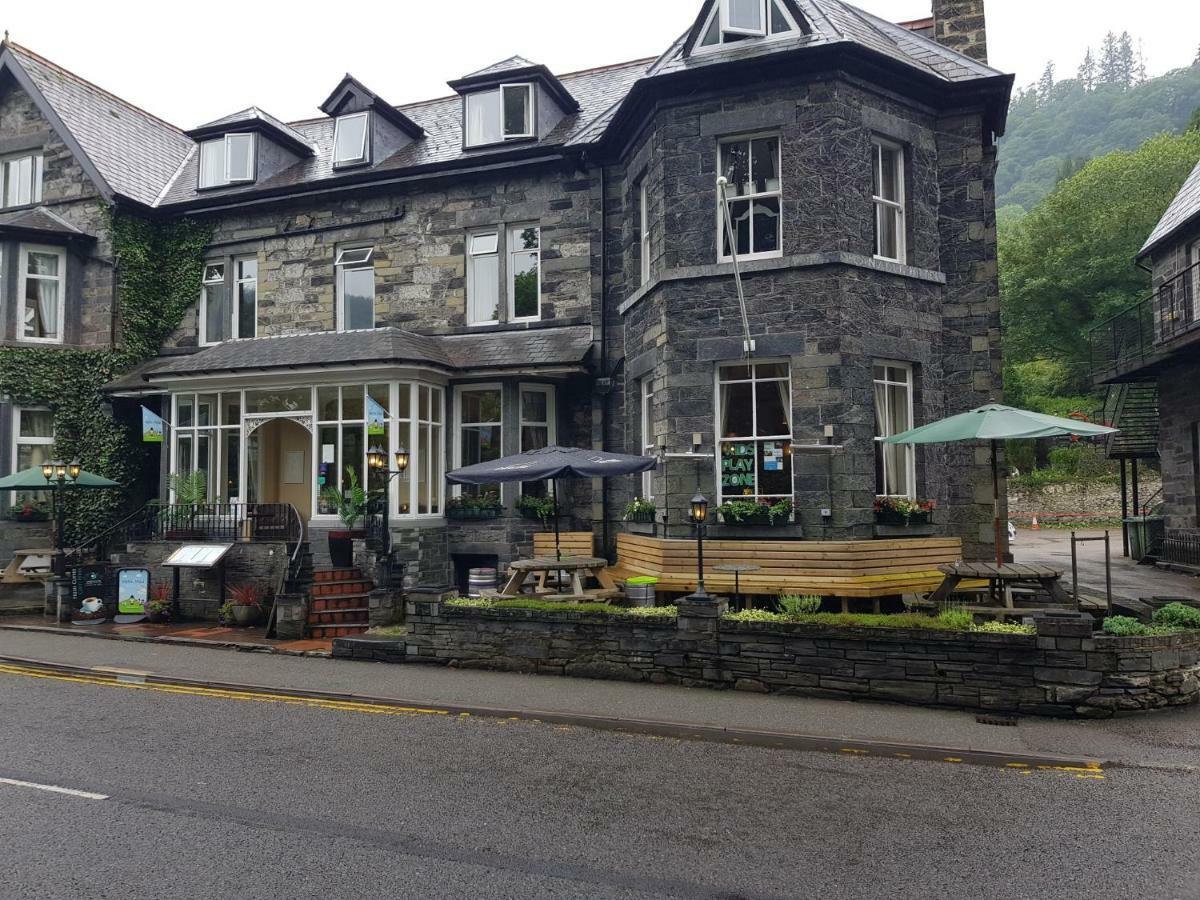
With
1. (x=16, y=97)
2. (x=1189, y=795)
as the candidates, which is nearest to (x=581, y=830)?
(x=1189, y=795)

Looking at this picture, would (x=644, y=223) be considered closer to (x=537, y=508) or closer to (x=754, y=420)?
(x=754, y=420)

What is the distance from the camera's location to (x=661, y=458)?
13188 millimetres

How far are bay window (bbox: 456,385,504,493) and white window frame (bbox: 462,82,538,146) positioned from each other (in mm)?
5470

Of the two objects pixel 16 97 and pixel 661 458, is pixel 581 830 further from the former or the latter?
pixel 16 97

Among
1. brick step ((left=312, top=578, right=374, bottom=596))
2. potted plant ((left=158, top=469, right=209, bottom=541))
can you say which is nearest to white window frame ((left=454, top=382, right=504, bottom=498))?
brick step ((left=312, top=578, right=374, bottom=596))

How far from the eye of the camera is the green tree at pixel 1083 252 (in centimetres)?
4081

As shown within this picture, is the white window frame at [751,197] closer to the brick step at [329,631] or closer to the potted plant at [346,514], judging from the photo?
the potted plant at [346,514]

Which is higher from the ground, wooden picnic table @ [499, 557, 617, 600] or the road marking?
wooden picnic table @ [499, 557, 617, 600]

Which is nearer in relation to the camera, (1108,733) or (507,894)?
(507,894)

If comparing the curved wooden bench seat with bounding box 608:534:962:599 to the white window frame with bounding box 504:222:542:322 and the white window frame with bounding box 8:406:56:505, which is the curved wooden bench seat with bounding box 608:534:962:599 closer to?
the white window frame with bounding box 504:222:542:322

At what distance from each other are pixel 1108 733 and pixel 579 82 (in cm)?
1807

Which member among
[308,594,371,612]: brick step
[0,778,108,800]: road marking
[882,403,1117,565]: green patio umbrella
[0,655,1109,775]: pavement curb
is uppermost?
[882,403,1117,565]: green patio umbrella

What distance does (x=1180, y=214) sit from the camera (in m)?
19.9

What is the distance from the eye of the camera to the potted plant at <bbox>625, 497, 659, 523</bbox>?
13.6 metres
